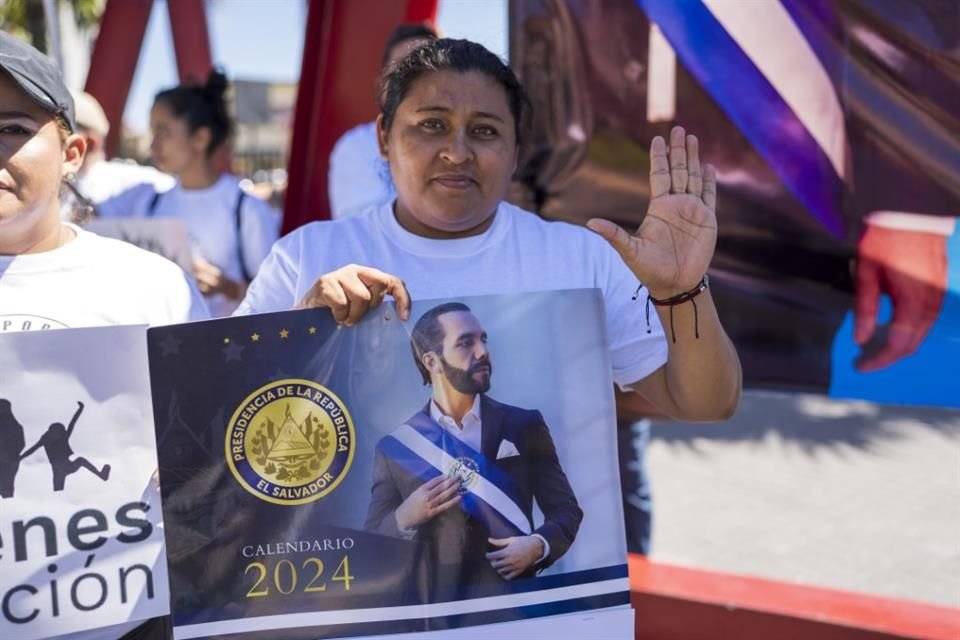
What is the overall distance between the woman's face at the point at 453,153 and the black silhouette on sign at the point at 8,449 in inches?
29.5

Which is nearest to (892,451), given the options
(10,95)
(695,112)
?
(695,112)

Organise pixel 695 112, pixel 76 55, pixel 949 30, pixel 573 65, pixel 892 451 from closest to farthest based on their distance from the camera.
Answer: pixel 949 30
pixel 695 112
pixel 573 65
pixel 892 451
pixel 76 55

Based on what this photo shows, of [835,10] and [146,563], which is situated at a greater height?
[835,10]

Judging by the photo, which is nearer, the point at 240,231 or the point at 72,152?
the point at 72,152

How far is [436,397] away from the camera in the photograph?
59.1 inches

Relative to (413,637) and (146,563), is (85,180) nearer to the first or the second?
(146,563)

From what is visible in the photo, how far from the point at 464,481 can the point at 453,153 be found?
0.56 metres

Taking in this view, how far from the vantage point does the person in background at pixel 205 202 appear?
350cm

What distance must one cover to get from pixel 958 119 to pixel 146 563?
7.03 feet

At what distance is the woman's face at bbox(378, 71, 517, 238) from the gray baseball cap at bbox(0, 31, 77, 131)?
2.03 feet

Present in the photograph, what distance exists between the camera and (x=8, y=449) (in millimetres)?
1596

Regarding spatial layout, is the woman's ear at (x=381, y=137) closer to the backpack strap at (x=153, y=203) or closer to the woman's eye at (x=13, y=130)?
the woman's eye at (x=13, y=130)

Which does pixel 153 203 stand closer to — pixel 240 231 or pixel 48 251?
pixel 240 231

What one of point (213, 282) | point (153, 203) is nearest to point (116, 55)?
point (153, 203)
